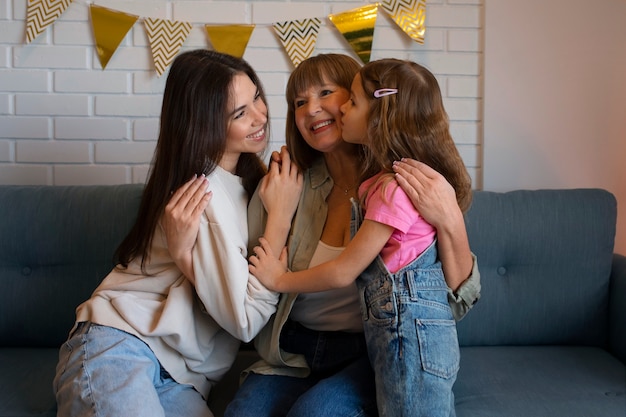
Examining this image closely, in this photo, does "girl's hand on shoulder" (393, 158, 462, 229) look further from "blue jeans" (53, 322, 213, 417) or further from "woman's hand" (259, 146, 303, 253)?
"blue jeans" (53, 322, 213, 417)

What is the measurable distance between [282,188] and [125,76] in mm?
978

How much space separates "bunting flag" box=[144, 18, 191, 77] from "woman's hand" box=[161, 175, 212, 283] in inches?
34.9

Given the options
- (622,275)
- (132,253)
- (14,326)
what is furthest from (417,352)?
(14,326)

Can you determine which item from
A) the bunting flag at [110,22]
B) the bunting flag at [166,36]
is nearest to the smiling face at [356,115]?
the bunting flag at [166,36]

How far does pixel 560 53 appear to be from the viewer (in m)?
2.25

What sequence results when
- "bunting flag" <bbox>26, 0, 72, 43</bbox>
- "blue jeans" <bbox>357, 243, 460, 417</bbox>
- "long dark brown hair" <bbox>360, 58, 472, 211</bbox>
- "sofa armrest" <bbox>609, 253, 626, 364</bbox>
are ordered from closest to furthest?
"blue jeans" <bbox>357, 243, 460, 417</bbox>, "long dark brown hair" <bbox>360, 58, 472, 211</bbox>, "sofa armrest" <bbox>609, 253, 626, 364</bbox>, "bunting flag" <bbox>26, 0, 72, 43</bbox>

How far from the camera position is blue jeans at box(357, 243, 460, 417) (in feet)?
4.24

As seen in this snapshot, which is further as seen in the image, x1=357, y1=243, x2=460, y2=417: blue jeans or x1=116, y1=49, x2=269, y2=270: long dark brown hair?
x1=116, y1=49, x2=269, y2=270: long dark brown hair

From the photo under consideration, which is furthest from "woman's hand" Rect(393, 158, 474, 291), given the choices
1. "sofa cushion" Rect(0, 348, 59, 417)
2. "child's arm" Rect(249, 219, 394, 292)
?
"sofa cushion" Rect(0, 348, 59, 417)

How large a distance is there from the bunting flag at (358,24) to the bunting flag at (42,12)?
972 millimetres

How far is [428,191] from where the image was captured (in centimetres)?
138

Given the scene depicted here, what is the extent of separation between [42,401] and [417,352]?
98 centimetres

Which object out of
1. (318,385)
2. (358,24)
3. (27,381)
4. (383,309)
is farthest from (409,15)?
(27,381)

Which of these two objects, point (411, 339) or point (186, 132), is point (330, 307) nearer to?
point (411, 339)
